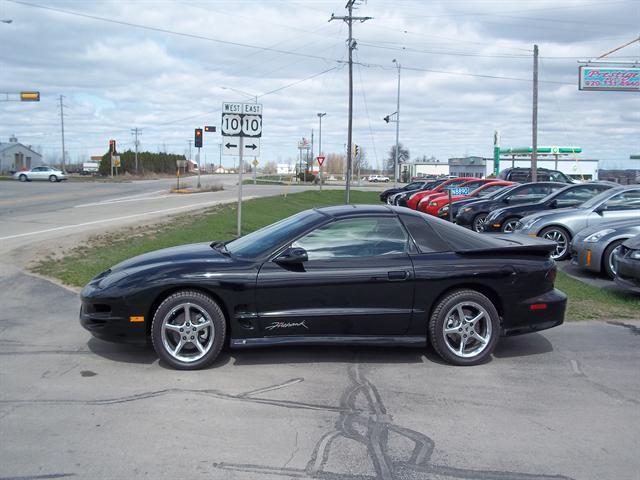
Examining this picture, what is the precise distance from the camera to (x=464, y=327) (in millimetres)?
6012

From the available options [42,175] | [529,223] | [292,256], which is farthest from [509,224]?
[42,175]

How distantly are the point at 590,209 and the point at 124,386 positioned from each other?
10413mm

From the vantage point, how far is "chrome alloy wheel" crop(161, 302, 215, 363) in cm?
569

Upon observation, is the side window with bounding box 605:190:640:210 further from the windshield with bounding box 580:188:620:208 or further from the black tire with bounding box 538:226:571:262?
the black tire with bounding box 538:226:571:262

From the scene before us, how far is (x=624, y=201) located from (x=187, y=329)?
10200mm

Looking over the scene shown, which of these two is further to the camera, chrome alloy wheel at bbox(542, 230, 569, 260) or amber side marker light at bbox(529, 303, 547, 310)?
chrome alloy wheel at bbox(542, 230, 569, 260)

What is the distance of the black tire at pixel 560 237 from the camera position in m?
12.7

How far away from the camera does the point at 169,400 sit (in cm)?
500

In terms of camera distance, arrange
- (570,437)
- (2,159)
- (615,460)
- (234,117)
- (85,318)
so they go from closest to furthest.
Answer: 1. (615,460)
2. (570,437)
3. (85,318)
4. (234,117)
5. (2,159)

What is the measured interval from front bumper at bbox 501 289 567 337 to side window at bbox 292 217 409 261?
1.24m

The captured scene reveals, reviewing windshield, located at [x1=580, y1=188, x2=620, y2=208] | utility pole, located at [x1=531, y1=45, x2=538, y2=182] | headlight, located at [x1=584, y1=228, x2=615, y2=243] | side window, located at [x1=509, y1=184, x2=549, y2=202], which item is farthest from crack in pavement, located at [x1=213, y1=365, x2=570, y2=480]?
utility pole, located at [x1=531, y1=45, x2=538, y2=182]

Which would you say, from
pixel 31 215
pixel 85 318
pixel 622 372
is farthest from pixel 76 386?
pixel 31 215

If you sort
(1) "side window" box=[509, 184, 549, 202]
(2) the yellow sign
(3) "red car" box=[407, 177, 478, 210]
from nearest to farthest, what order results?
(1) "side window" box=[509, 184, 549, 202]
(3) "red car" box=[407, 177, 478, 210]
(2) the yellow sign

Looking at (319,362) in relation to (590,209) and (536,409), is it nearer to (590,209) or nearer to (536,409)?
(536,409)
